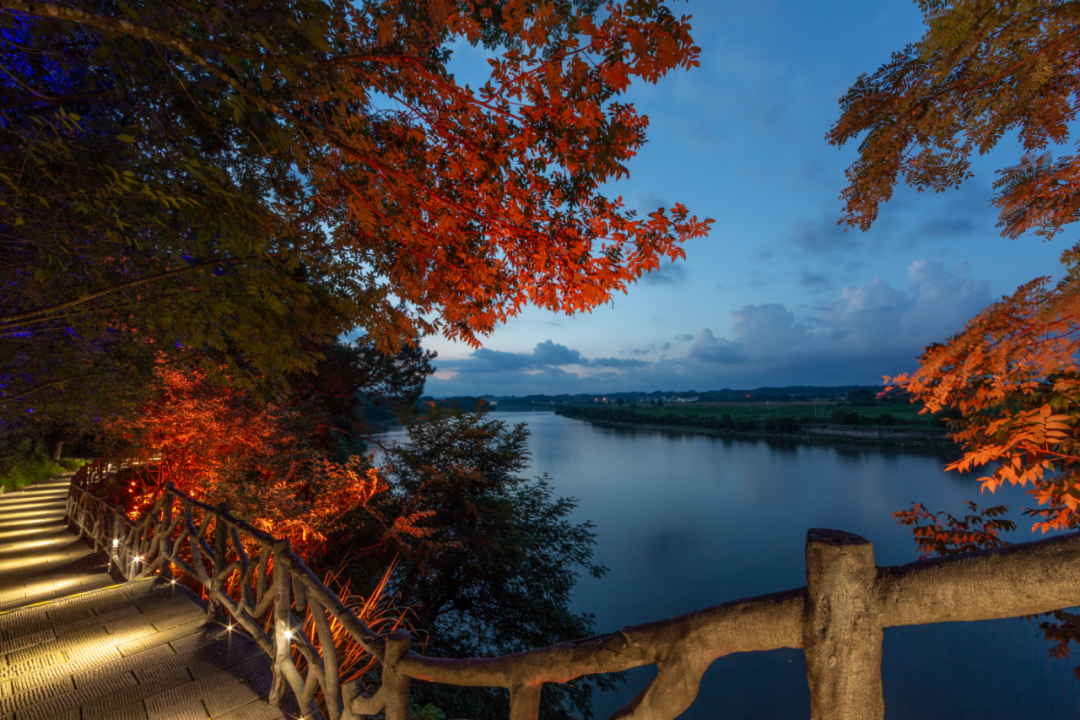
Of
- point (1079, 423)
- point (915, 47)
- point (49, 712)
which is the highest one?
point (915, 47)

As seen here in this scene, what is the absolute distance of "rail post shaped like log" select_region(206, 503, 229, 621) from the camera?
10.4ft

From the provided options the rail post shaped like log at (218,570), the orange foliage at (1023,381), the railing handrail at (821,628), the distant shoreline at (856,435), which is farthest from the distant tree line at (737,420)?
the rail post shaped like log at (218,570)

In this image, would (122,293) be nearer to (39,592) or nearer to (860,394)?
(39,592)

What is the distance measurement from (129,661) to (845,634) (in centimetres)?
393

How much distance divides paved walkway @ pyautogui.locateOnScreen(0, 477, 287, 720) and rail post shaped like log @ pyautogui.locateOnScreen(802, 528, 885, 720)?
8.59 feet

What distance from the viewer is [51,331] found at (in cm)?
377

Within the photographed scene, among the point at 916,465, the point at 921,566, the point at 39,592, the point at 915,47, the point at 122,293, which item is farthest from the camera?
the point at 916,465

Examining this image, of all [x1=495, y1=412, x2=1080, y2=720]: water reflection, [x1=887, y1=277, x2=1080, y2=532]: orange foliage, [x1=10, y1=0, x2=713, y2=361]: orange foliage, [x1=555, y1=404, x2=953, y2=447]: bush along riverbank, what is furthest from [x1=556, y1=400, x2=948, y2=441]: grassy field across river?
[x1=10, y1=0, x2=713, y2=361]: orange foliage

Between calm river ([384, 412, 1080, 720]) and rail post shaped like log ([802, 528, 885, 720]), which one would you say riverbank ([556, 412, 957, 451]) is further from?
rail post shaped like log ([802, 528, 885, 720])

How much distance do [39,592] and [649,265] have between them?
7.51 m

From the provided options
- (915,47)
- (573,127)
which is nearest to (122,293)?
(573,127)

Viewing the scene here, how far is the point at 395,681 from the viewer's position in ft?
5.48

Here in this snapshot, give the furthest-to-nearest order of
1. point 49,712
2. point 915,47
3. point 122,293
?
point 122,293
point 915,47
point 49,712

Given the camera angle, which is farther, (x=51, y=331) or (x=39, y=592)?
(x=39, y=592)
